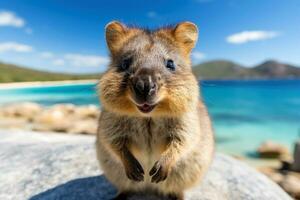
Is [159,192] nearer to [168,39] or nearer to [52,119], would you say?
[168,39]

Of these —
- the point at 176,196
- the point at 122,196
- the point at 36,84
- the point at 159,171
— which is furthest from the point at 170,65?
the point at 36,84

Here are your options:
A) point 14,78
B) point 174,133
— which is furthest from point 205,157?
point 14,78

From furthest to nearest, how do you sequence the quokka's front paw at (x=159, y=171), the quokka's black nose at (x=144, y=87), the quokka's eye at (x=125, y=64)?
the quokka's eye at (x=125, y=64)
the quokka's front paw at (x=159, y=171)
the quokka's black nose at (x=144, y=87)

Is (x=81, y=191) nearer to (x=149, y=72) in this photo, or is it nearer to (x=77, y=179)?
(x=77, y=179)

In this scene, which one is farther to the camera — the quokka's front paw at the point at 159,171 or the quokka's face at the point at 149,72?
the quokka's front paw at the point at 159,171

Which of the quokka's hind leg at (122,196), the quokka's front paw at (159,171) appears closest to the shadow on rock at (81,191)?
the quokka's hind leg at (122,196)

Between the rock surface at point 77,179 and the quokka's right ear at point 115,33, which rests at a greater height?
the quokka's right ear at point 115,33

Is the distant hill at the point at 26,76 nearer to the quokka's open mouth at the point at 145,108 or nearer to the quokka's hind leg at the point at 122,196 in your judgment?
the quokka's hind leg at the point at 122,196
